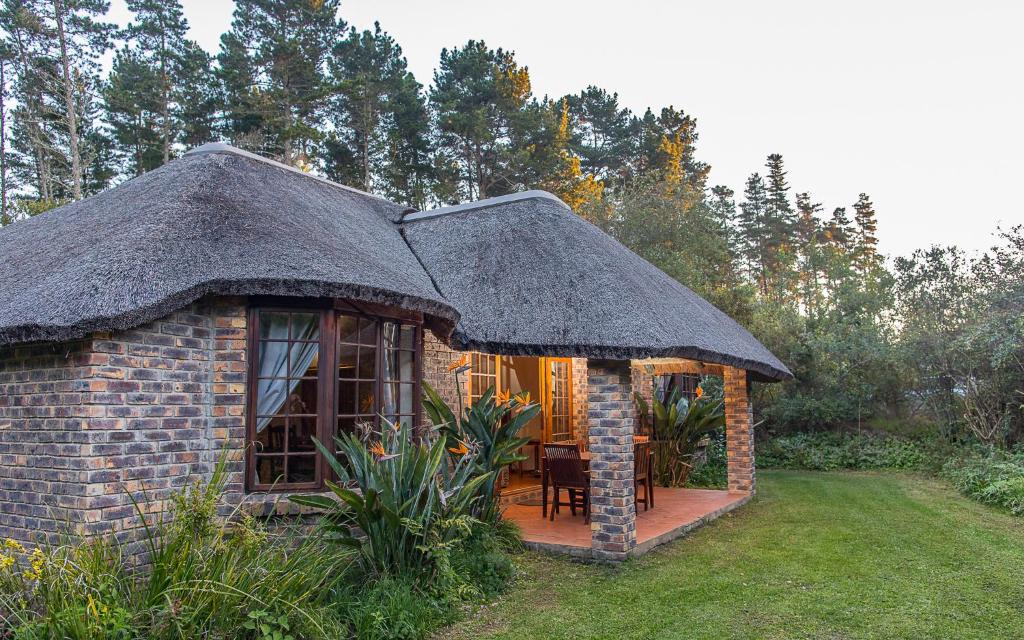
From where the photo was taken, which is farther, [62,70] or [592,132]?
[592,132]

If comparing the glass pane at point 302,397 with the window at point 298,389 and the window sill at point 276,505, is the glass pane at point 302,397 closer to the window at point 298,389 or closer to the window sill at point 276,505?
the window at point 298,389

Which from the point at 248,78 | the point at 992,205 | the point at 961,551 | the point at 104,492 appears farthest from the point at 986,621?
the point at 248,78

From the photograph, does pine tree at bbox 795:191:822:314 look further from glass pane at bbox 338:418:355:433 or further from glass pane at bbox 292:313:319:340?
glass pane at bbox 292:313:319:340

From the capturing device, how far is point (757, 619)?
5.06 m

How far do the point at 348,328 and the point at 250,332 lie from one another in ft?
3.00

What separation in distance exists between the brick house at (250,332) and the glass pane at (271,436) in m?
0.01

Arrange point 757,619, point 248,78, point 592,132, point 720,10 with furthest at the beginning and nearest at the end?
1. point 592,132
2. point 248,78
3. point 720,10
4. point 757,619

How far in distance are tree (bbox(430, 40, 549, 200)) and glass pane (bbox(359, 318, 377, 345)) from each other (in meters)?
16.3

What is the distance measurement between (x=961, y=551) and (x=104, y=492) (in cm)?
790

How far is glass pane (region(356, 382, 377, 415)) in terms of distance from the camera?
6.42 metres

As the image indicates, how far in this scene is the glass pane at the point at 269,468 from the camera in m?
5.75

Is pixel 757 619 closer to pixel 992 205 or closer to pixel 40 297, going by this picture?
pixel 40 297

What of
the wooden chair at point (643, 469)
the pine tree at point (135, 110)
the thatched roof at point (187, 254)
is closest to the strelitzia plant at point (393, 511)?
the thatched roof at point (187, 254)

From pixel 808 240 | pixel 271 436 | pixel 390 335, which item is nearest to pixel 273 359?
pixel 271 436
